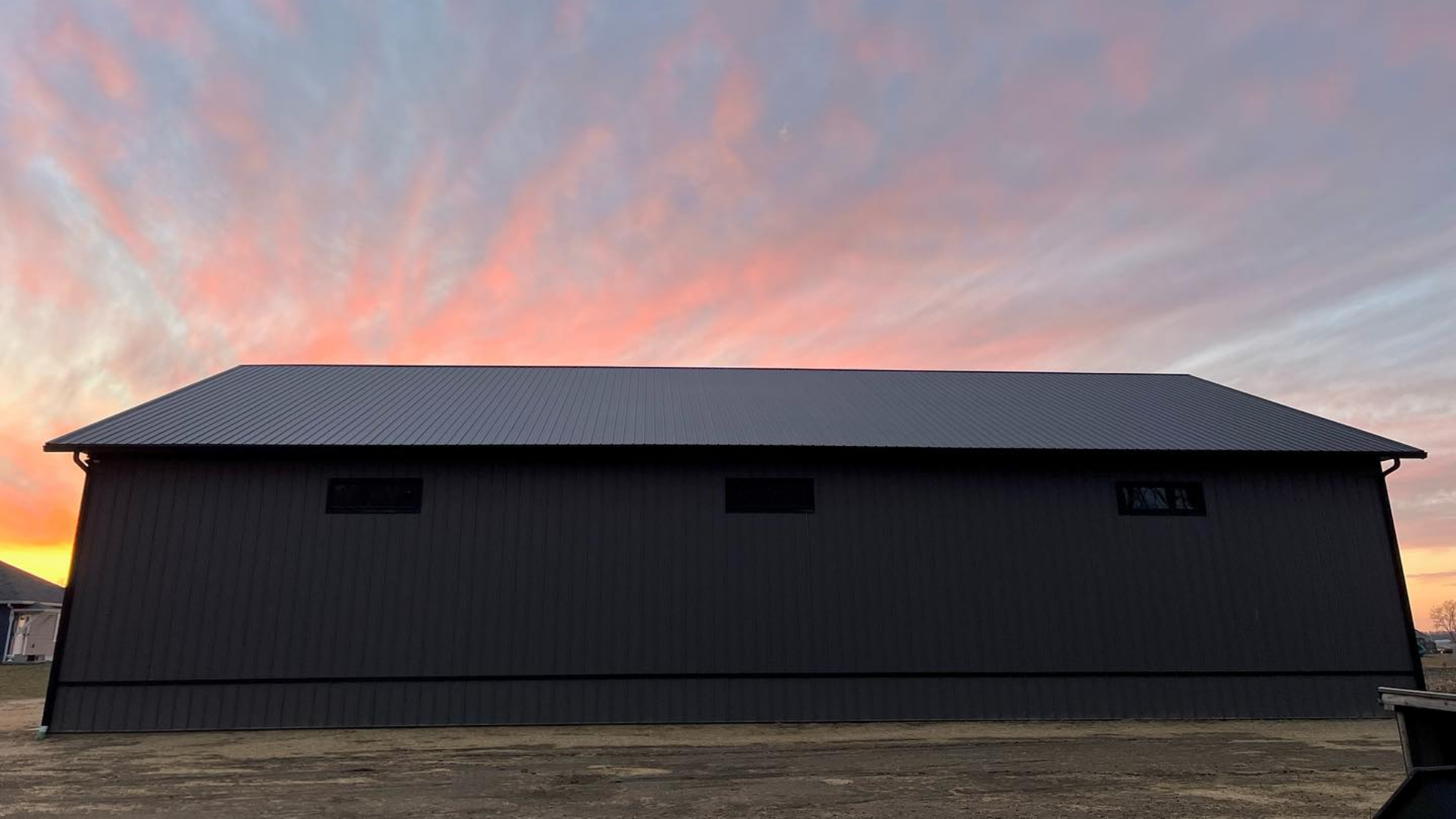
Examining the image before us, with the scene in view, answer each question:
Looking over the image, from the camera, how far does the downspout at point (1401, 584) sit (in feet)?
45.4

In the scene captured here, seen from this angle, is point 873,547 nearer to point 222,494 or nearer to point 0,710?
point 222,494

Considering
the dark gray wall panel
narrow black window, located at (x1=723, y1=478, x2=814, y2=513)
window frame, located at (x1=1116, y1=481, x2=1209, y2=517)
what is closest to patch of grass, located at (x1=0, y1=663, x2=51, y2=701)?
the dark gray wall panel

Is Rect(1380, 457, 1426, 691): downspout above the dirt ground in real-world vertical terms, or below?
above

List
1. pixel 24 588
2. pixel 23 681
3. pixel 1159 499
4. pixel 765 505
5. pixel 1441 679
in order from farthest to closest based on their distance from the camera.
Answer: pixel 24 588 < pixel 23 681 < pixel 1441 679 < pixel 1159 499 < pixel 765 505

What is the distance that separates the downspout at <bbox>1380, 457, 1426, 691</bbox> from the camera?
1385 centimetres

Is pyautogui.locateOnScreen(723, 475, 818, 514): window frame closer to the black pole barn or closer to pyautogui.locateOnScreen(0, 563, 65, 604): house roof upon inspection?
the black pole barn

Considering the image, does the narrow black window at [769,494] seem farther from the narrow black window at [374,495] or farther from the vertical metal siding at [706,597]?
the narrow black window at [374,495]

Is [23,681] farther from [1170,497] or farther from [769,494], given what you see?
[1170,497]

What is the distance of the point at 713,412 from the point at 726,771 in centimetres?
784

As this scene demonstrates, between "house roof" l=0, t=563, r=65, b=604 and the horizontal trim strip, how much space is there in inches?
1327

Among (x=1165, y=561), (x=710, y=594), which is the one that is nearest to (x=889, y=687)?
(x=710, y=594)

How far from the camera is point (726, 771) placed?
9.50m

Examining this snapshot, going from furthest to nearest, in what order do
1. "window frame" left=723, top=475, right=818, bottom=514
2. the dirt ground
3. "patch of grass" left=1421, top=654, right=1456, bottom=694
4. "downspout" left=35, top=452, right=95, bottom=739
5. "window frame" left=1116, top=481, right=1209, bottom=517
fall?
"patch of grass" left=1421, top=654, right=1456, bottom=694
"window frame" left=1116, top=481, right=1209, bottom=517
"window frame" left=723, top=475, right=818, bottom=514
"downspout" left=35, top=452, right=95, bottom=739
the dirt ground

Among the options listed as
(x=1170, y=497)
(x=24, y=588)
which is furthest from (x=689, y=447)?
(x=24, y=588)
